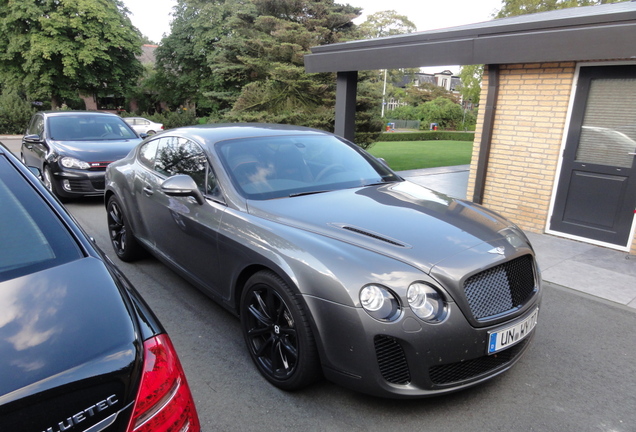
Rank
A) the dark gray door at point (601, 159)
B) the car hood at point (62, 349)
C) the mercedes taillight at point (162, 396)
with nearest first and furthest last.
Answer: the car hood at point (62, 349) → the mercedes taillight at point (162, 396) → the dark gray door at point (601, 159)

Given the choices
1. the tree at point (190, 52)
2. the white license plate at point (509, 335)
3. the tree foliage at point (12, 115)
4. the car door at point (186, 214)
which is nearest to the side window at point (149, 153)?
the car door at point (186, 214)

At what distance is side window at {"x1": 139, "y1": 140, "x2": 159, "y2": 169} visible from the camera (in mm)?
4333

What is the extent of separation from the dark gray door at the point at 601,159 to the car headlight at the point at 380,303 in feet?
15.9

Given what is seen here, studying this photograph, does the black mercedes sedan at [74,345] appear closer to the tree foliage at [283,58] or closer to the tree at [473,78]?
the tree foliage at [283,58]

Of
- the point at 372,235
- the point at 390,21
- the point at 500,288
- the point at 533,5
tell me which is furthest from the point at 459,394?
the point at 390,21

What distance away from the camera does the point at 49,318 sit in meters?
1.36

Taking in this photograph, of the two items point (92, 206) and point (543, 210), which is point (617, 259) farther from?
point (92, 206)

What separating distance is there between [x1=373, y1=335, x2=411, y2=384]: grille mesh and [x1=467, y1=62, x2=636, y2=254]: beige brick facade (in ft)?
16.6

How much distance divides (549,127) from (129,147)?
6931 mm

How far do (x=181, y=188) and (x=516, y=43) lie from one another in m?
5.06

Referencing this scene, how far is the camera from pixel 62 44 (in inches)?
1137

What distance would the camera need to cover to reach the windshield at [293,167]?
325cm

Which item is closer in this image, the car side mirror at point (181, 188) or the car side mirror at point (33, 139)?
the car side mirror at point (181, 188)

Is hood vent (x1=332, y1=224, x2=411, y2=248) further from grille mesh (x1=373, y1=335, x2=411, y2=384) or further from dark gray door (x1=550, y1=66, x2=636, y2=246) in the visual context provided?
dark gray door (x1=550, y1=66, x2=636, y2=246)
